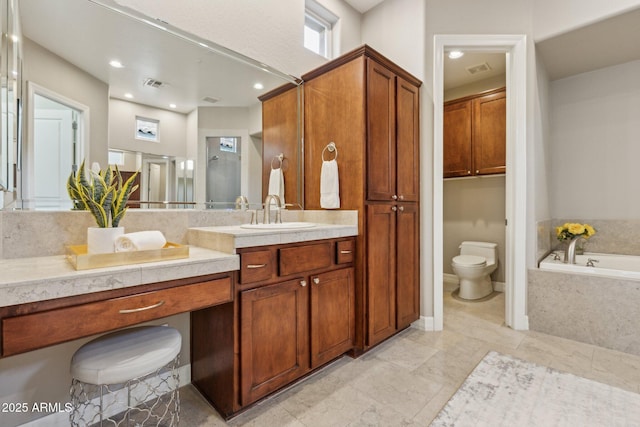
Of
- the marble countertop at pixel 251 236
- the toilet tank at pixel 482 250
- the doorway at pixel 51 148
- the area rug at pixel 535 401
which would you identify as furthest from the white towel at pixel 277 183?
the toilet tank at pixel 482 250

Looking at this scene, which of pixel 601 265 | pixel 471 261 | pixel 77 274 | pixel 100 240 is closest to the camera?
pixel 77 274

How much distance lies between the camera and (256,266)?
1.52 m

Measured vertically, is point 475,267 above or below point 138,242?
below

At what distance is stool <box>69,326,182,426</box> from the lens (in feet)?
3.53

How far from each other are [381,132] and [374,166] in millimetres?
271

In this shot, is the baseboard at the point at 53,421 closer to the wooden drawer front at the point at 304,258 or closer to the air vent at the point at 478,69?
the wooden drawer front at the point at 304,258

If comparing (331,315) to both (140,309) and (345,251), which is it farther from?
(140,309)

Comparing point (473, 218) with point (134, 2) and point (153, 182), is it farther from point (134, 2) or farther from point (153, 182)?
point (134, 2)

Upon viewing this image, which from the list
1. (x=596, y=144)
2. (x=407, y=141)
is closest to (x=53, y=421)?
(x=407, y=141)

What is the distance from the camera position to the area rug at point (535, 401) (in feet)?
4.74

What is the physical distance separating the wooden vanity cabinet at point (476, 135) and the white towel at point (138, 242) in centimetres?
347

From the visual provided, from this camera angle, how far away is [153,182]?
1.72 m

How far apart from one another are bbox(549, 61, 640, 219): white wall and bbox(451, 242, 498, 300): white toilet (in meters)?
0.81

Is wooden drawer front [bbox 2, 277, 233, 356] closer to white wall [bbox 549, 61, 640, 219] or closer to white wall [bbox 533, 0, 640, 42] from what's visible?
white wall [bbox 533, 0, 640, 42]
